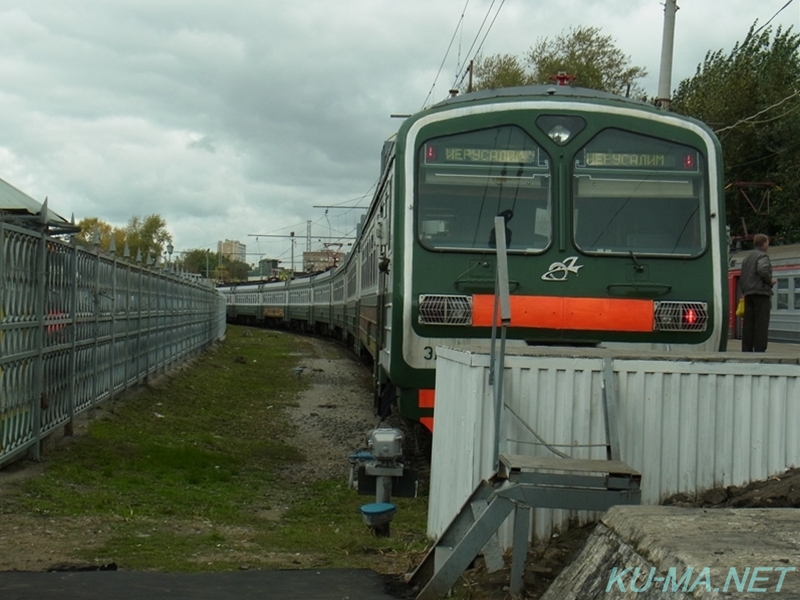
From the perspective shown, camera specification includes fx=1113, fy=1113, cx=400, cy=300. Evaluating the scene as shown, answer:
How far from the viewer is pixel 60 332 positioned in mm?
10070

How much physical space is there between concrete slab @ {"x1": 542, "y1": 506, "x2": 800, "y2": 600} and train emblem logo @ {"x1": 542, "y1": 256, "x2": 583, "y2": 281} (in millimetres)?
4554

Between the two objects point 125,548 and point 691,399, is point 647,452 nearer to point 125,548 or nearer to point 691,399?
point 691,399

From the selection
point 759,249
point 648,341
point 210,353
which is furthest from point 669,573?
point 210,353

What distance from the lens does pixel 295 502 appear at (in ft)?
29.9

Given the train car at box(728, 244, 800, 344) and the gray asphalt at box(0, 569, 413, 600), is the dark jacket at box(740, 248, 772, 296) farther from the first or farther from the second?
the train car at box(728, 244, 800, 344)

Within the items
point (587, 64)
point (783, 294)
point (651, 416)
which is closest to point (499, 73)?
point (587, 64)

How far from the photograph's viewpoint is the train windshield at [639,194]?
9359mm

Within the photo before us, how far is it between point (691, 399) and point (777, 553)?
98.6 inches

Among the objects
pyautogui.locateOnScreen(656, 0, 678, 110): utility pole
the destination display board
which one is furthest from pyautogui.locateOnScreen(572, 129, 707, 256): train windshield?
pyautogui.locateOnScreen(656, 0, 678, 110): utility pole

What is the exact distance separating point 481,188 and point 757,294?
15.4 ft

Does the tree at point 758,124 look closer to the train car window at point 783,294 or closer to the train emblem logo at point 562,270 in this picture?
the train car window at point 783,294

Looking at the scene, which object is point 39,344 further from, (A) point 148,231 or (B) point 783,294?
(A) point 148,231

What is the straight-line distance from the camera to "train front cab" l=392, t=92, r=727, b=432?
29.7ft

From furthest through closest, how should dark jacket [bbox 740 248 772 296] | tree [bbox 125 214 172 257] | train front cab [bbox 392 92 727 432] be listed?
tree [bbox 125 214 172 257] < dark jacket [bbox 740 248 772 296] < train front cab [bbox 392 92 727 432]
